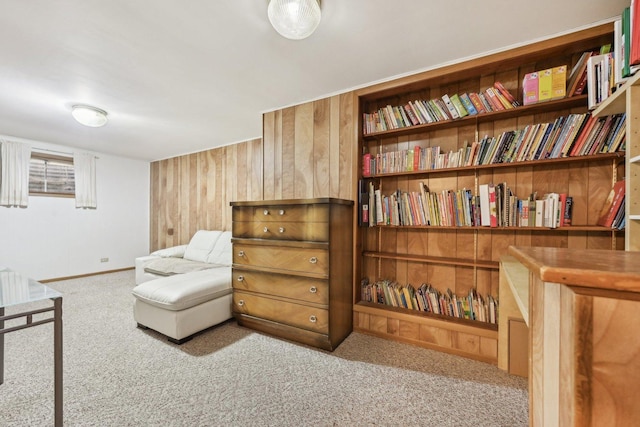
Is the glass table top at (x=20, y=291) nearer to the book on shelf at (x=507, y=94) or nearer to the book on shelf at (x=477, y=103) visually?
the book on shelf at (x=477, y=103)

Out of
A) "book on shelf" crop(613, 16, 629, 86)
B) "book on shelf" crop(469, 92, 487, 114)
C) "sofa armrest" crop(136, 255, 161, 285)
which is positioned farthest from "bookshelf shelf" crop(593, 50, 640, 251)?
"sofa armrest" crop(136, 255, 161, 285)

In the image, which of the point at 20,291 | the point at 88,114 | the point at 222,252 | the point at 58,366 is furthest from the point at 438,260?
the point at 88,114

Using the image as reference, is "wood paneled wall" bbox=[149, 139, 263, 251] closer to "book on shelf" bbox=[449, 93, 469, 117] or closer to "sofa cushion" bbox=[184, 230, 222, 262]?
"sofa cushion" bbox=[184, 230, 222, 262]

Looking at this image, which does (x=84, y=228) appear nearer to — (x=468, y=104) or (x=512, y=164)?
(x=468, y=104)

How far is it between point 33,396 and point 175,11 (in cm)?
232

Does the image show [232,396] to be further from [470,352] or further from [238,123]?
[238,123]

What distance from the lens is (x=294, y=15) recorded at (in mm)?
1283

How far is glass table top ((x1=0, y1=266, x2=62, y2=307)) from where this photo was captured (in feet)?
3.58

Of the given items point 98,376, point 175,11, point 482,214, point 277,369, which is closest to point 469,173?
point 482,214

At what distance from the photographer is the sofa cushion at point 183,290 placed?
2.03m

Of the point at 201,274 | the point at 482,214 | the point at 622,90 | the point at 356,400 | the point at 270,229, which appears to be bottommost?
the point at 356,400

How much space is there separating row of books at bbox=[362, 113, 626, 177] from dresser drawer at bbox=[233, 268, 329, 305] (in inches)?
45.9

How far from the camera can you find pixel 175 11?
140 cm

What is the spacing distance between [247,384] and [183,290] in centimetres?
97
